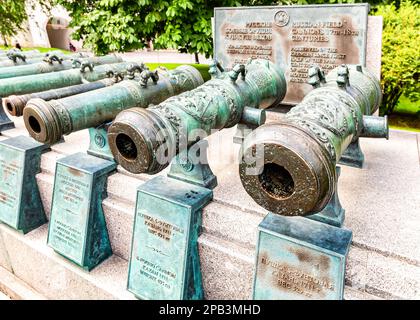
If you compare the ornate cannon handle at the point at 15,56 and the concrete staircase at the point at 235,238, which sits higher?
the ornate cannon handle at the point at 15,56

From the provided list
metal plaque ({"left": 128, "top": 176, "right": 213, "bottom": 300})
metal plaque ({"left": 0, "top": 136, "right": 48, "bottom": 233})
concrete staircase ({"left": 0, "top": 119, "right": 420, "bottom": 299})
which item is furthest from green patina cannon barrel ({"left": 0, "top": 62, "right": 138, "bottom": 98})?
metal plaque ({"left": 128, "top": 176, "right": 213, "bottom": 300})

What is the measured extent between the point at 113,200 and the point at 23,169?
45.0 inches

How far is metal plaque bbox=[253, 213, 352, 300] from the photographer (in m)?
2.14

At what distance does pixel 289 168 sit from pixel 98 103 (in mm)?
1973

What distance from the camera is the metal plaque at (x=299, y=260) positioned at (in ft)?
7.03

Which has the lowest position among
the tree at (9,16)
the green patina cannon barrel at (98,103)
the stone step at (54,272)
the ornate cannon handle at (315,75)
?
the stone step at (54,272)

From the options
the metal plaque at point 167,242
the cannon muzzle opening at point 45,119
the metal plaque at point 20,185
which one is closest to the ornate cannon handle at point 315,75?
the metal plaque at point 167,242

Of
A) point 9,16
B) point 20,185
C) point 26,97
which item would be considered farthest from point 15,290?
point 9,16

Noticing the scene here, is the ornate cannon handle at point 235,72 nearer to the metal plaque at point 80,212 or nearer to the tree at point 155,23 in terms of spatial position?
the metal plaque at point 80,212

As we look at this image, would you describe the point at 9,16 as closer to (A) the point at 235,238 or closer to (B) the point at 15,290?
(B) the point at 15,290

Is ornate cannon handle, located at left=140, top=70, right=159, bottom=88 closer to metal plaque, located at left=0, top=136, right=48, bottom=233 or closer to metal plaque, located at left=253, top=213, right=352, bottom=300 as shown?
metal plaque, located at left=0, top=136, right=48, bottom=233

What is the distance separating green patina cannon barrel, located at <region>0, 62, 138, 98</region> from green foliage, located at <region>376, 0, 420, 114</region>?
12.2ft

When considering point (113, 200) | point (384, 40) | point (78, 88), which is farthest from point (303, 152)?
point (384, 40)
